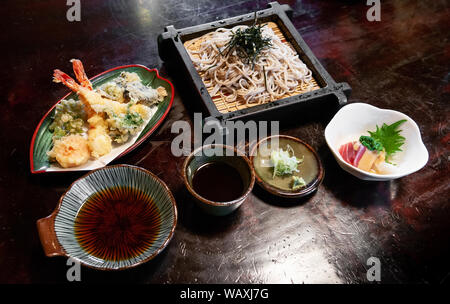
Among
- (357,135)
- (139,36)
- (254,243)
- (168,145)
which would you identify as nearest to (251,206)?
(254,243)

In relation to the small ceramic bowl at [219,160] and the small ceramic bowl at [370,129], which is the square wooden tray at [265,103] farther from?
the small ceramic bowl at [219,160]

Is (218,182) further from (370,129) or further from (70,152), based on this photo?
(370,129)

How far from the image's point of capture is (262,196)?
89.8 inches

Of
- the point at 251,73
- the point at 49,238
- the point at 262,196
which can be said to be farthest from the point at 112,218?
the point at 251,73

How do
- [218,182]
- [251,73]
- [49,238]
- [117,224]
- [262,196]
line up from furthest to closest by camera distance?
[251,73] < [262,196] < [218,182] < [117,224] < [49,238]

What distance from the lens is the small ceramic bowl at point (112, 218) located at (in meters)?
1.76

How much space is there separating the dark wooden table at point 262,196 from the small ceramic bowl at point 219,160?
194mm

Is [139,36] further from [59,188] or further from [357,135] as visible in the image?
[357,135]

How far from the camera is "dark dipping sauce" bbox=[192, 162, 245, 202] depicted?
2064 millimetres

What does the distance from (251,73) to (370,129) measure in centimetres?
93

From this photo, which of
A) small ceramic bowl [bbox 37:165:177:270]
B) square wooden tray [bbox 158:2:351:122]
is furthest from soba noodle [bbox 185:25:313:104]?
small ceramic bowl [bbox 37:165:177:270]

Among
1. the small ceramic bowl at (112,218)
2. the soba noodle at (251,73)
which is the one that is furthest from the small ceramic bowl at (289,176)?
the small ceramic bowl at (112,218)

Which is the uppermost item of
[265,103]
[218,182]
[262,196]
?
[265,103]
